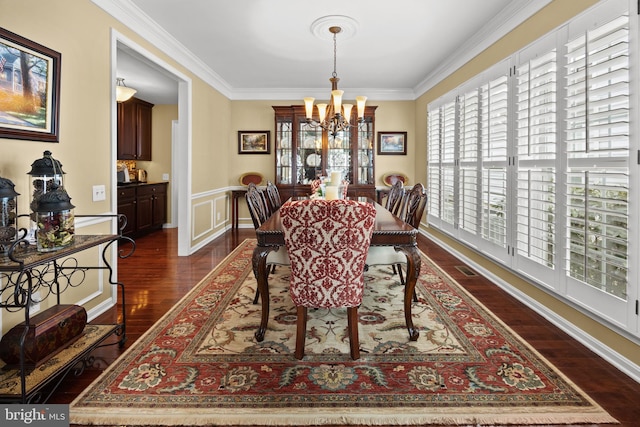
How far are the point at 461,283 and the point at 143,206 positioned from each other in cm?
530

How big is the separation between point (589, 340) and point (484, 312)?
693 mm

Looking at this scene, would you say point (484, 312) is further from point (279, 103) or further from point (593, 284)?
point (279, 103)

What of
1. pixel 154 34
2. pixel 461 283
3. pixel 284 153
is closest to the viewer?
pixel 461 283

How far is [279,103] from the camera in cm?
682

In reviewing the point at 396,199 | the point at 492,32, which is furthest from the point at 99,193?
the point at 492,32

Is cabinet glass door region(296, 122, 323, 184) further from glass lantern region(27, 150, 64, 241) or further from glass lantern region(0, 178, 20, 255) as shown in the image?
glass lantern region(0, 178, 20, 255)

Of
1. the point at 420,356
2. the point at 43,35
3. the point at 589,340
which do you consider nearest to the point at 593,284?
the point at 589,340

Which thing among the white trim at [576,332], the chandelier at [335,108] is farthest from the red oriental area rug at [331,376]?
the chandelier at [335,108]

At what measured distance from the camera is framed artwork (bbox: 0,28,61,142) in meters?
2.03

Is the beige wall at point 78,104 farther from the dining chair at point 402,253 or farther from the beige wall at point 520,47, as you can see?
the beige wall at point 520,47

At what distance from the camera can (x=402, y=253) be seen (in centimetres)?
267

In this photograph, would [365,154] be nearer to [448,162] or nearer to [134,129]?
[448,162]

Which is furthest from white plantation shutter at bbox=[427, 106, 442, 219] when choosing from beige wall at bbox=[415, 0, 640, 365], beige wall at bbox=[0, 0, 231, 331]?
beige wall at bbox=[0, 0, 231, 331]

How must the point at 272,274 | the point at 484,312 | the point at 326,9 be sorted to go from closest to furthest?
the point at 484,312 → the point at 326,9 → the point at 272,274
